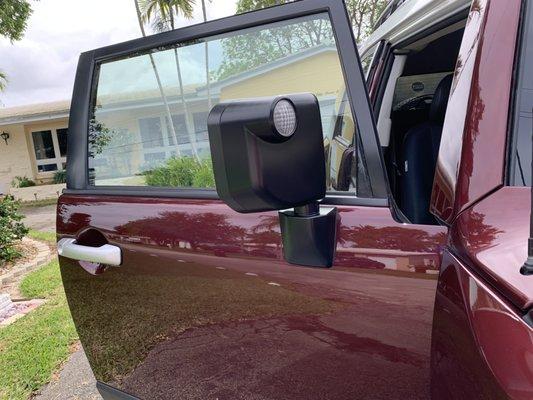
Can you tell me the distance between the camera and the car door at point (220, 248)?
3.84 ft

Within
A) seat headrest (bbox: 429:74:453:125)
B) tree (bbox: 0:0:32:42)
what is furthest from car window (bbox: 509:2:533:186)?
tree (bbox: 0:0:32:42)

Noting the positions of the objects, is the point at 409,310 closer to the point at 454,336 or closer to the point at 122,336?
the point at 454,336

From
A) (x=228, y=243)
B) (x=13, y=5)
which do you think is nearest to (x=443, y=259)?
(x=228, y=243)

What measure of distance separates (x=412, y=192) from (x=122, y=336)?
4.41 feet

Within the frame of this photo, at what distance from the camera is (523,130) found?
940mm

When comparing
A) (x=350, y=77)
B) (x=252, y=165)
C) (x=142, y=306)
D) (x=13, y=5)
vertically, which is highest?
(x=13, y=5)

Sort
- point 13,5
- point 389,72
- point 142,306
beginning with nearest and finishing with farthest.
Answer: point 142,306
point 389,72
point 13,5

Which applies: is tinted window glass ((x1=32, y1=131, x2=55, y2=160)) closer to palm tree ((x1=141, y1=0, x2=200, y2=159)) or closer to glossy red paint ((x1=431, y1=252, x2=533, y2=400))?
palm tree ((x1=141, y1=0, x2=200, y2=159))

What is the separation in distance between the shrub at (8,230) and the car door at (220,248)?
531 centimetres

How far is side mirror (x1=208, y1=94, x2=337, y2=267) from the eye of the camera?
96cm

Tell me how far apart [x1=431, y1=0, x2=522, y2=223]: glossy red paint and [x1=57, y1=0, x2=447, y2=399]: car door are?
0.16 metres

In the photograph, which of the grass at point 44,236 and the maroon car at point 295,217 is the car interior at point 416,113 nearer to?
the maroon car at point 295,217

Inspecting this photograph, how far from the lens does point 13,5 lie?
8172 mm

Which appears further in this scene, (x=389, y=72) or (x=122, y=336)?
(x=389, y=72)
